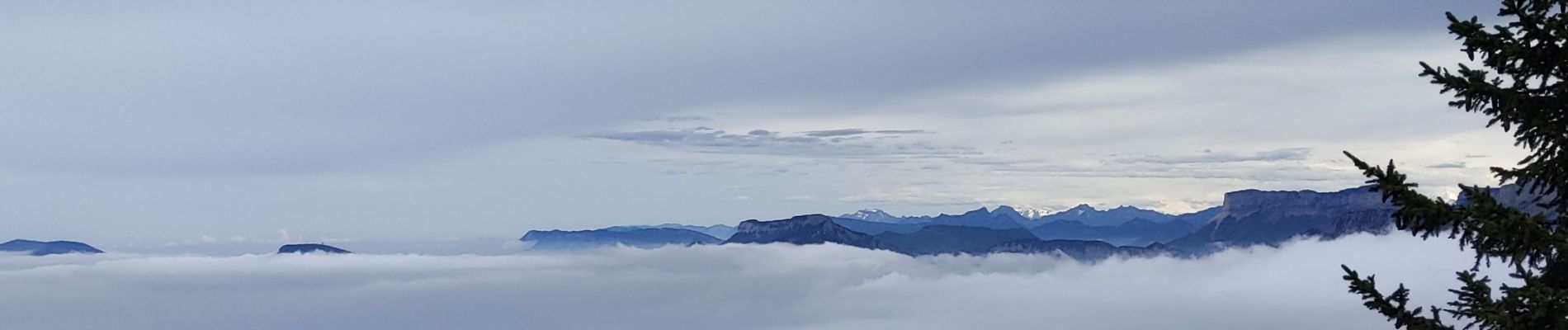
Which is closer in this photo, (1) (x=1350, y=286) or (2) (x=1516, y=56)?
(2) (x=1516, y=56)

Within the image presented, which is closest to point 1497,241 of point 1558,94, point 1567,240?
point 1567,240

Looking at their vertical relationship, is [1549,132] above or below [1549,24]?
below

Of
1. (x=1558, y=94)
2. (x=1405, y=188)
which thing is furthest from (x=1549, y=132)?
(x=1405, y=188)

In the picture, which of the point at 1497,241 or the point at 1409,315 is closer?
the point at 1497,241

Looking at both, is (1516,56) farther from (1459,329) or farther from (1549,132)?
(1459,329)

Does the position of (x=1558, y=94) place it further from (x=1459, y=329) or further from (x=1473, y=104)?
(x=1459, y=329)

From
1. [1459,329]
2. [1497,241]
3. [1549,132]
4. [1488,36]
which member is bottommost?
[1459,329]
